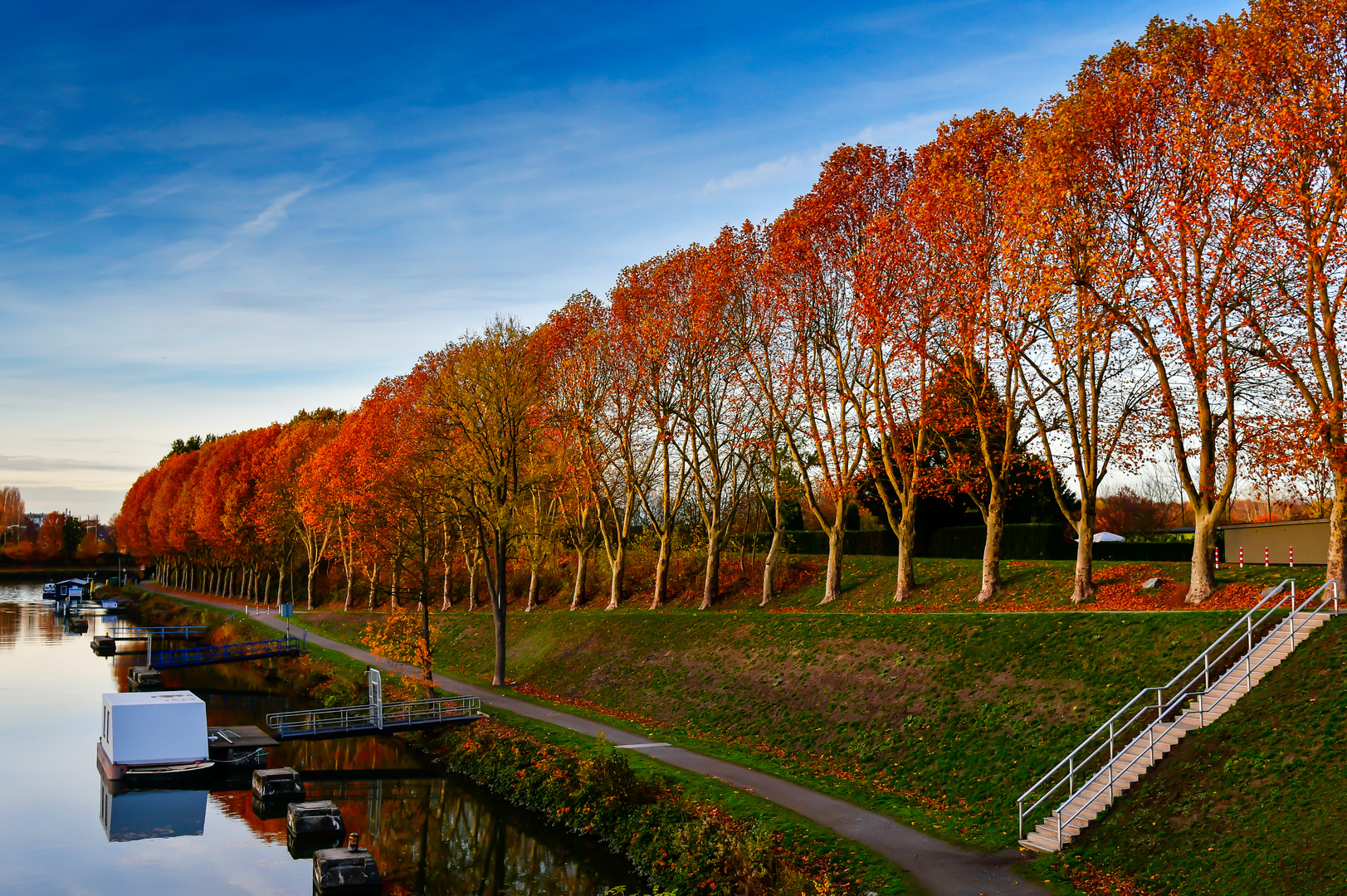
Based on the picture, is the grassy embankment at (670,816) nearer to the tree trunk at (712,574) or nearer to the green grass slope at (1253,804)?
the green grass slope at (1253,804)

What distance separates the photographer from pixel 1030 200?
2831 cm

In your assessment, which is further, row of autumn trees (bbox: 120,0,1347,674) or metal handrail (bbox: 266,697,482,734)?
metal handrail (bbox: 266,697,482,734)

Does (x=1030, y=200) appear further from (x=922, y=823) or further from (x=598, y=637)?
(x=598, y=637)

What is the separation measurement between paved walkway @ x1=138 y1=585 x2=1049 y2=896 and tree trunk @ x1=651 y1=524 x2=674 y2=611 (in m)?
18.3

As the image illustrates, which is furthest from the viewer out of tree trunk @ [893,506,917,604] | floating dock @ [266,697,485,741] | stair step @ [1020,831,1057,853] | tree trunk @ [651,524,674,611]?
tree trunk @ [651,524,674,611]

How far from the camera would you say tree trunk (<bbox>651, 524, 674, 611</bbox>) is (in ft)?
167

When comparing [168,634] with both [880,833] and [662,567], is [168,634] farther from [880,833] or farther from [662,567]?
[880,833]

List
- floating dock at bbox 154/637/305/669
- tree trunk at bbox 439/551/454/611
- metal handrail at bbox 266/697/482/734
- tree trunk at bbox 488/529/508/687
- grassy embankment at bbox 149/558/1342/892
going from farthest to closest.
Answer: tree trunk at bbox 439/551/454/611, floating dock at bbox 154/637/305/669, tree trunk at bbox 488/529/508/687, metal handrail at bbox 266/697/482/734, grassy embankment at bbox 149/558/1342/892

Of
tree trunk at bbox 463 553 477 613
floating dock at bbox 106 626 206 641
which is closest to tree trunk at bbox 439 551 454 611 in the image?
tree trunk at bbox 463 553 477 613

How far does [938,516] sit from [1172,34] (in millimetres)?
30779

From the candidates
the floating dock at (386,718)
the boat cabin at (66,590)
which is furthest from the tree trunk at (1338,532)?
the boat cabin at (66,590)

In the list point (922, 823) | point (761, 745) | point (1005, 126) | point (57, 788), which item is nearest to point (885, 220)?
point (1005, 126)

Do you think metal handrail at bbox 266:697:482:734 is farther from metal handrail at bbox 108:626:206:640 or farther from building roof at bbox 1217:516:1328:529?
metal handrail at bbox 108:626:206:640

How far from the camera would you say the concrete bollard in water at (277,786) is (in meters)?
31.9
